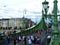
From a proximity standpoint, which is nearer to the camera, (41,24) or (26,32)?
(26,32)

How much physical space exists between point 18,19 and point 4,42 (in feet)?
291

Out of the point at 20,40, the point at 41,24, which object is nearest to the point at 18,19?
the point at 20,40

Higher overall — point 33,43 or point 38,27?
point 38,27

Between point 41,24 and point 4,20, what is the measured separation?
94976 mm

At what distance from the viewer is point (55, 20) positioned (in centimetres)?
1016

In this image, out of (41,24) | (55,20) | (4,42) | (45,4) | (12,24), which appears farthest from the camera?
(12,24)

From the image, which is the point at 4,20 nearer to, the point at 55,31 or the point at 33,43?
the point at 33,43

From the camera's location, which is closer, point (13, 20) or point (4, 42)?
point (4, 42)

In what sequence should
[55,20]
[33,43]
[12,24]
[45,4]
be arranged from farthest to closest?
[12,24] < [33,43] < [45,4] < [55,20]

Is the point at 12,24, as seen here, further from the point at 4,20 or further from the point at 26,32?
the point at 26,32

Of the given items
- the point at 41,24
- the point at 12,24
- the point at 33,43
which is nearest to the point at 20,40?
the point at 33,43

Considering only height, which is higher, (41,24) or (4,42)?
(41,24)

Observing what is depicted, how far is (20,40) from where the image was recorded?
87.8ft

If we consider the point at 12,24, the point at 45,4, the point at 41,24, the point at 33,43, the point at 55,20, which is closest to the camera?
the point at 55,20
